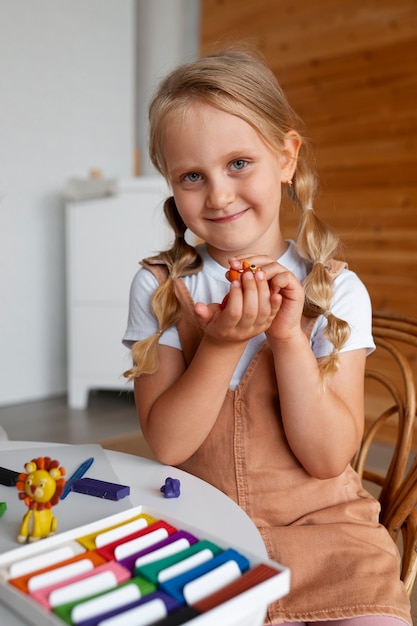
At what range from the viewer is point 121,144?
3.29 m

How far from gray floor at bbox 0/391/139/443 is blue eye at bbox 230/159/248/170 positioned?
178 cm

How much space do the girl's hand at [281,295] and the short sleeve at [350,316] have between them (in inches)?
4.4

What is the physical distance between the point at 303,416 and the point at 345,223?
2.24 metres

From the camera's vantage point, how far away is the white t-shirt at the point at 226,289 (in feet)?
2.76

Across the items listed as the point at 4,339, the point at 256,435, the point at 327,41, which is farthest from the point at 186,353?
the point at 327,41

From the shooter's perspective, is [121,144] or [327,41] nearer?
[327,41]

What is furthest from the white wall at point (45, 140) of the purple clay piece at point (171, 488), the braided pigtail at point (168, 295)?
the purple clay piece at point (171, 488)

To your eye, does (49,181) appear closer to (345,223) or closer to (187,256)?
(345,223)

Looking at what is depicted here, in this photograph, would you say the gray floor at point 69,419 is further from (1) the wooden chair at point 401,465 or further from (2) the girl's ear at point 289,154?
(2) the girl's ear at point 289,154

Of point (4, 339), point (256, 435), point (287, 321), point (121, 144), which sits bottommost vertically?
point (4, 339)

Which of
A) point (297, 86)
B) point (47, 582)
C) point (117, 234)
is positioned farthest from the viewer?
point (297, 86)

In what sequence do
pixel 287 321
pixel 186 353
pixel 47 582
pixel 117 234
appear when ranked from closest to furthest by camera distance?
pixel 47 582, pixel 287 321, pixel 186 353, pixel 117 234

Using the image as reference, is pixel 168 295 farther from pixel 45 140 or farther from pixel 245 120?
pixel 45 140

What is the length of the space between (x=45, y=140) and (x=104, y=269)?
71 cm
